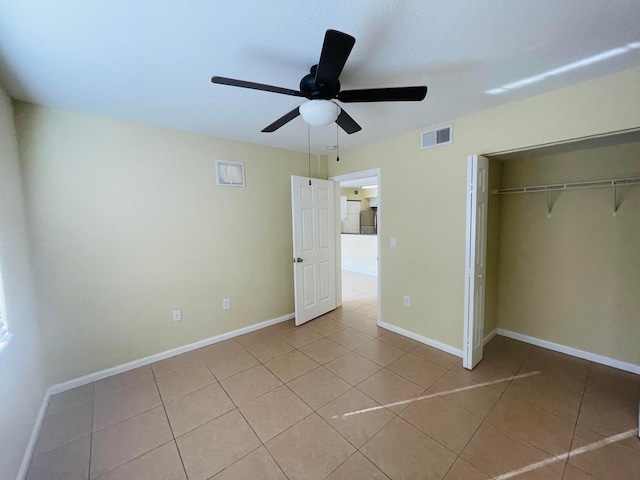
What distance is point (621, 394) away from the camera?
204 centimetres

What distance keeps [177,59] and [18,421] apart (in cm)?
234

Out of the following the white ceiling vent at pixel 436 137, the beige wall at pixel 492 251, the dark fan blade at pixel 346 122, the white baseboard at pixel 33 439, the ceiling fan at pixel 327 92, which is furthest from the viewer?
the beige wall at pixel 492 251

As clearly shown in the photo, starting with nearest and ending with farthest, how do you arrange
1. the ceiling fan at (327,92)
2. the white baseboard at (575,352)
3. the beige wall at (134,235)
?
1. the ceiling fan at (327,92)
2. the beige wall at (134,235)
3. the white baseboard at (575,352)

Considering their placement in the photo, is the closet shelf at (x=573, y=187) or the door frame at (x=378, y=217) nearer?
the closet shelf at (x=573, y=187)

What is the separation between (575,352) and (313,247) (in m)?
3.07

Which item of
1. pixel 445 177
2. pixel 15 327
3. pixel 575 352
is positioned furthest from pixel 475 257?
pixel 15 327

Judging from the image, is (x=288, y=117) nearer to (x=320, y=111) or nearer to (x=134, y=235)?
(x=320, y=111)

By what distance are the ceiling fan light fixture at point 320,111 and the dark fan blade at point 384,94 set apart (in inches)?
2.8

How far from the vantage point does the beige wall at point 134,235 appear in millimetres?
2121

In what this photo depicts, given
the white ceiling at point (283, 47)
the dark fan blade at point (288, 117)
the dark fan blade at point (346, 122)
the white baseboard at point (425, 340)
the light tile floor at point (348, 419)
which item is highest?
the white ceiling at point (283, 47)

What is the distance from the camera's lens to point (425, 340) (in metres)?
2.93

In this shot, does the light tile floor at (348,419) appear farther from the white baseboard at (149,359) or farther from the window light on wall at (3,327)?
the window light on wall at (3,327)

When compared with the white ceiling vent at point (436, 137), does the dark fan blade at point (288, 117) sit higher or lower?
lower

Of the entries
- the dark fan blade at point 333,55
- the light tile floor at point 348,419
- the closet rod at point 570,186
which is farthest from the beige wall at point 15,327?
the closet rod at point 570,186
